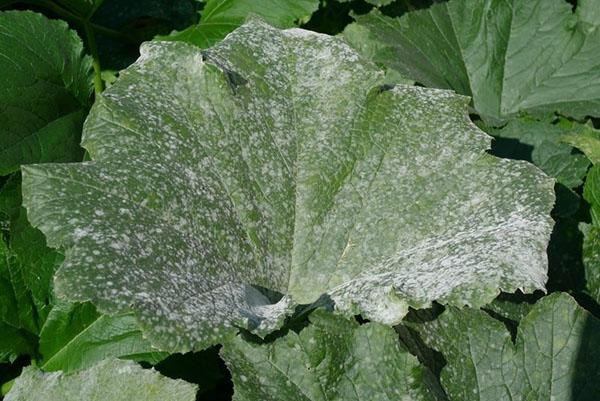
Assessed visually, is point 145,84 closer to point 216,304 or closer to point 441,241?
point 216,304

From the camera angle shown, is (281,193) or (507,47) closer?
(281,193)

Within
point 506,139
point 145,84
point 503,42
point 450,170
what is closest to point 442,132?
point 450,170

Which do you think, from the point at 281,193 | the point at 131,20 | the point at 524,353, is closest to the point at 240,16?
the point at 131,20

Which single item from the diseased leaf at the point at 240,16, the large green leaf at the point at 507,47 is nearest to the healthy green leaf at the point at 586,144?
the large green leaf at the point at 507,47

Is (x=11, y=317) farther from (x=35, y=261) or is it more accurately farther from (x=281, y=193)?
(x=281, y=193)

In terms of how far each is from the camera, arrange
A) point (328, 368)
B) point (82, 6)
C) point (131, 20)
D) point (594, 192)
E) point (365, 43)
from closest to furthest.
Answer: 1. point (328, 368)
2. point (594, 192)
3. point (82, 6)
4. point (131, 20)
5. point (365, 43)

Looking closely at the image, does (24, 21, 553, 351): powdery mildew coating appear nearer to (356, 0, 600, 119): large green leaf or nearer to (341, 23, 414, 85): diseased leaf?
(341, 23, 414, 85): diseased leaf

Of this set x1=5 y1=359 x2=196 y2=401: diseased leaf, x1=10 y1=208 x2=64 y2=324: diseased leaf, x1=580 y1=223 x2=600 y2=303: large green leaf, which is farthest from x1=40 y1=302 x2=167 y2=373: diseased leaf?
x1=580 y1=223 x2=600 y2=303: large green leaf
